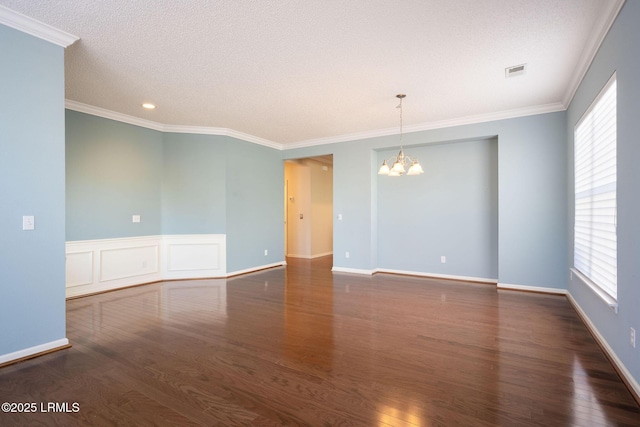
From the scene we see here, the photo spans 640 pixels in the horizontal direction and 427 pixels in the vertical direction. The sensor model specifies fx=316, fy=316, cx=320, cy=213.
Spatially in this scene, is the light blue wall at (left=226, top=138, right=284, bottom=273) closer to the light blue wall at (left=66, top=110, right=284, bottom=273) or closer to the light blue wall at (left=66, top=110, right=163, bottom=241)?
the light blue wall at (left=66, top=110, right=284, bottom=273)

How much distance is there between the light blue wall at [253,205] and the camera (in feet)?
19.7

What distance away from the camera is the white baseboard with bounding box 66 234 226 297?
455cm

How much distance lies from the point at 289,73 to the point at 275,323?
9.11 ft

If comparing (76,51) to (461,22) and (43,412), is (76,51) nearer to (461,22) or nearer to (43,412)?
(43,412)

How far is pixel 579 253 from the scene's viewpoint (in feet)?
12.4

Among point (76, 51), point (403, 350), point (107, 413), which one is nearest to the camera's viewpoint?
point (107, 413)

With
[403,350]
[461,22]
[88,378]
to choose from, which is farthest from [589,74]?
[88,378]

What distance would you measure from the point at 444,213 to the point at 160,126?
A: 17.4ft

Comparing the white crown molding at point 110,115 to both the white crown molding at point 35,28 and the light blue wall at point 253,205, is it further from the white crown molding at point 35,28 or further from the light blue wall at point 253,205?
the white crown molding at point 35,28

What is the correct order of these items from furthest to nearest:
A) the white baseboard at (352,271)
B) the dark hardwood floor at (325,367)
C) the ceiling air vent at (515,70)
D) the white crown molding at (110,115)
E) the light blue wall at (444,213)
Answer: the white baseboard at (352,271) → the light blue wall at (444,213) → the white crown molding at (110,115) → the ceiling air vent at (515,70) → the dark hardwood floor at (325,367)

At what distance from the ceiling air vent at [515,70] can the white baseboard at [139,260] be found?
4.94 metres

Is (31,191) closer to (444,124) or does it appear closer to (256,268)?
(256,268)

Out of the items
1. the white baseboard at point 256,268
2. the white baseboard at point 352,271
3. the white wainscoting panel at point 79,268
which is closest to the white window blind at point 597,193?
the white baseboard at point 352,271

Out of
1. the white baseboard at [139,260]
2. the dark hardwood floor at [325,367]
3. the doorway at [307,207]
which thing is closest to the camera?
the dark hardwood floor at [325,367]
